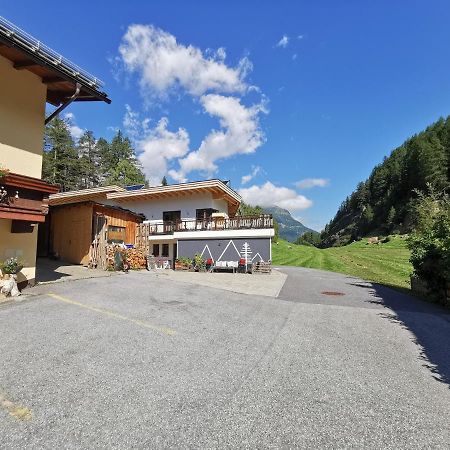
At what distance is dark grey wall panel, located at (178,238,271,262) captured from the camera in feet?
77.9

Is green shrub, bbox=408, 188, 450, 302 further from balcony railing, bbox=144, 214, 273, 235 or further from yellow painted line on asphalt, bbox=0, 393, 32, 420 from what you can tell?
yellow painted line on asphalt, bbox=0, 393, 32, 420

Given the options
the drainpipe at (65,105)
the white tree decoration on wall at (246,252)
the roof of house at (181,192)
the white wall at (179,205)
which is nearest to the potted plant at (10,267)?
the drainpipe at (65,105)

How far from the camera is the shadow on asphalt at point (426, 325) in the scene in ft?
19.6

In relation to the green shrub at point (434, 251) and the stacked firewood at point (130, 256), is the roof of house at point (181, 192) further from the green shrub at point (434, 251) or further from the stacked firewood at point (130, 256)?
the green shrub at point (434, 251)

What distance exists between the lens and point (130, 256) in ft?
65.4

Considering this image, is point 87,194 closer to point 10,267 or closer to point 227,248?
point 227,248

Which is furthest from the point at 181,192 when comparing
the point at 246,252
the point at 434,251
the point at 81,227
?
the point at 434,251

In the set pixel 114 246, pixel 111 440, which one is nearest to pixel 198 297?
pixel 111 440

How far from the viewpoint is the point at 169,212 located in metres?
29.5

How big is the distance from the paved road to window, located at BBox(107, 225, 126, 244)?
414 inches

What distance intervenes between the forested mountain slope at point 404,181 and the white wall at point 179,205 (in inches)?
2244

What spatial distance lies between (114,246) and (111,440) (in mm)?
A: 16158

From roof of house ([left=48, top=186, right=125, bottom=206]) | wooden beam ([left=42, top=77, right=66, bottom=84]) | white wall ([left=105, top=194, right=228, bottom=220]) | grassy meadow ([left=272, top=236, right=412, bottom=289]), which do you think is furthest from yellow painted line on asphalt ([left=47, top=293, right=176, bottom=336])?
roof of house ([left=48, top=186, right=125, bottom=206])

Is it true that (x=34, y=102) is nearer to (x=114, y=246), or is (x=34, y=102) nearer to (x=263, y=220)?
(x=114, y=246)
